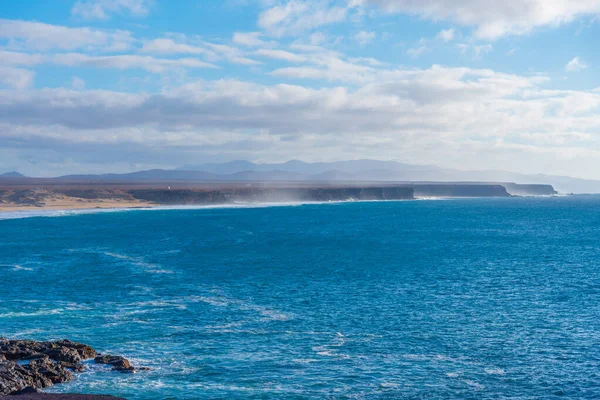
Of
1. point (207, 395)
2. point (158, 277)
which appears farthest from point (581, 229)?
point (207, 395)

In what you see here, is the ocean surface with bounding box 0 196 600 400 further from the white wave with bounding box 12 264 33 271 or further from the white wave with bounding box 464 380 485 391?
the white wave with bounding box 12 264 33 271

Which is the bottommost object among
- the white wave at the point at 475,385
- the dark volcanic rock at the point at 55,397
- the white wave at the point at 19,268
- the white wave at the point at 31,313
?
the white wave at the point at 475,385

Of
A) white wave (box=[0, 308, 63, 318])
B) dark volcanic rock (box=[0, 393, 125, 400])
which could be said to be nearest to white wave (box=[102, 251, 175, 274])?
white wave (box=[0, 308, 63, 318])

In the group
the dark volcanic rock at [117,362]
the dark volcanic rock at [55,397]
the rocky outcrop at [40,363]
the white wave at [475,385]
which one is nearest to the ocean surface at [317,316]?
the white wave at [475,385]

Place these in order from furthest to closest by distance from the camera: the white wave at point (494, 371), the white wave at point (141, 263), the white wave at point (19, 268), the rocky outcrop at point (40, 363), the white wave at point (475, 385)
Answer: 1. the white wave at point (141, 263)
2. the white wave at point (19, 268)
3. the white wave at point (494, 371)
4. the white wave at point (475, 385)
5. the rocky outcrop at point (40, 363)

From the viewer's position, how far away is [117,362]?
3069cm

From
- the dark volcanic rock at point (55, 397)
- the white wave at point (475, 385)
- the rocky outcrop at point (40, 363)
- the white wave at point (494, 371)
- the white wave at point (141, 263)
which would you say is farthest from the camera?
the white wave at point (141, 263)

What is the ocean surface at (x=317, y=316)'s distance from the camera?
29.1 meters

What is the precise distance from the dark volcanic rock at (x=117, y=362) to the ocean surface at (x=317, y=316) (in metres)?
0.62

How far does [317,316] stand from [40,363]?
1913 centimetres

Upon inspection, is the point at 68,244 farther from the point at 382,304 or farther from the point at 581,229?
the point at 581,229

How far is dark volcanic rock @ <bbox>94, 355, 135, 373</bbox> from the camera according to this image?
3014cm

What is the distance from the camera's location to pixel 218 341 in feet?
117

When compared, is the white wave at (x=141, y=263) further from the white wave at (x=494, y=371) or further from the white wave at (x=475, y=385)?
the white wave at (x=475, y=385)
